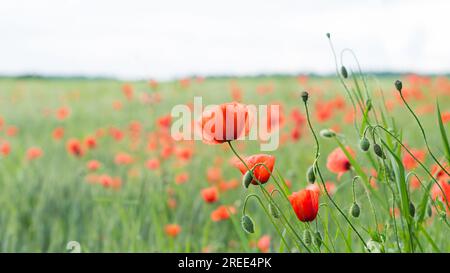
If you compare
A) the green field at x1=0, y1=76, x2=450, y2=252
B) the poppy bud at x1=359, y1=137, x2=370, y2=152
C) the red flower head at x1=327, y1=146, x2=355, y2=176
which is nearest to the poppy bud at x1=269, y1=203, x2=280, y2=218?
the green field at x1=0, y1=76, x2=450, y2=252

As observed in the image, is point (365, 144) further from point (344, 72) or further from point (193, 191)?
point (193, 191)

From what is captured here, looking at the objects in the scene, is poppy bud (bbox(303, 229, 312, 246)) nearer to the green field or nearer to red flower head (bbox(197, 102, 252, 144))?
the green field

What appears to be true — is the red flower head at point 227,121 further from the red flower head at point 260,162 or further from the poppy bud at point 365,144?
the poppy bud at point 365,144

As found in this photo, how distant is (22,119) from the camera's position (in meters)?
4.44

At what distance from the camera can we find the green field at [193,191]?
1039mm

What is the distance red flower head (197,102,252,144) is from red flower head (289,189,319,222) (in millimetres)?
119

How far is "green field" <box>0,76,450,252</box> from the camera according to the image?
1039 mm

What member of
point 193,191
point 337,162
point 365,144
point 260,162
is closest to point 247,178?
point 260,162

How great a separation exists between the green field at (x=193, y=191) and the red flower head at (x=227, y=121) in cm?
10

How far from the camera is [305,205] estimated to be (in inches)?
34.5

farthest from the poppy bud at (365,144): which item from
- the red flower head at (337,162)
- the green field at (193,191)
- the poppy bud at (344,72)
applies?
the red flower head at (337,162)

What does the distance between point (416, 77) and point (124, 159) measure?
2478 millimetres
